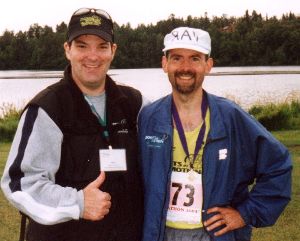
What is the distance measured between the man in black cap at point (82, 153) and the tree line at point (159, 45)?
5608cm

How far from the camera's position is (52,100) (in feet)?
9.80

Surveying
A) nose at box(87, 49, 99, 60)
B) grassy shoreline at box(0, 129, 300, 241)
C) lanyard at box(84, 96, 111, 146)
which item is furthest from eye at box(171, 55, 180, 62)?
grassy shoreline at box(0, 129, 300, 241)

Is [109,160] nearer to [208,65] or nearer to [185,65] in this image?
[185,65]

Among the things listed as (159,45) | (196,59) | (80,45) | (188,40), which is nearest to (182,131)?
(196,59)

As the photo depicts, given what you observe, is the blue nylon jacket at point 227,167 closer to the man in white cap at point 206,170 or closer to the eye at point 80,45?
the man in white cap at point 206,170

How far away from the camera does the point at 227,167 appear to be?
315 centimetres

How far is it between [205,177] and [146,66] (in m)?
69.9

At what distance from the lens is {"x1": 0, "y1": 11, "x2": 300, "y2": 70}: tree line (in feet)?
212

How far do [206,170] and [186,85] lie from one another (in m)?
0.55

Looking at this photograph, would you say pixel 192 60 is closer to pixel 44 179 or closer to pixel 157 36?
pixel 44 179

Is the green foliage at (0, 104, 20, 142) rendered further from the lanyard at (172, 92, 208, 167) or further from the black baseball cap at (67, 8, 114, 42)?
the lanyard at (172, 92, 208, 167)

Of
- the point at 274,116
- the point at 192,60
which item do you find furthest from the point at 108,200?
the point at 274,116

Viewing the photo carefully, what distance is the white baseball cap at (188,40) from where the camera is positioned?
11.1ft

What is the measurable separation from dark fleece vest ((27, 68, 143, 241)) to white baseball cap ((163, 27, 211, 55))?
0.46 meters
